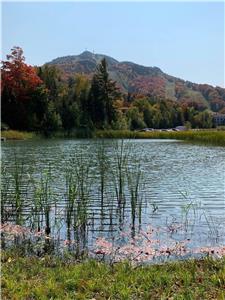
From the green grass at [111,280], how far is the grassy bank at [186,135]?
1243 inches

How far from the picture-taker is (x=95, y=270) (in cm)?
543

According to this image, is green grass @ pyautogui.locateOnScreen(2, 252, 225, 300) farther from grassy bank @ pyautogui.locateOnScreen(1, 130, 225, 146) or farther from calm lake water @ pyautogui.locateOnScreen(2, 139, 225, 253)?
grassy bank @ pyautogui.locateOnScreen(1, 130, 225, 146)

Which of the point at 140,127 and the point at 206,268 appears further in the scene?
the point at 140,127

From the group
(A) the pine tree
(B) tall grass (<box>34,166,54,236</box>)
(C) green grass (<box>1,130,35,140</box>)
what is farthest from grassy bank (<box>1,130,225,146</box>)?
(B) tall grass (<box>34,166,54,236</box>)

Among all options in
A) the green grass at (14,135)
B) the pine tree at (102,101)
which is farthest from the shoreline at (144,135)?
the pine tree at (102,101)

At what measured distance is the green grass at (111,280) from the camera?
4.55m

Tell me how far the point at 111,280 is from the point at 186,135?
4386 cm

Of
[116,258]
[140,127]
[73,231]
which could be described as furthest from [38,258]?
[140,127]

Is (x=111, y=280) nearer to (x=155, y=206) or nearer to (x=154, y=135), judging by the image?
(x=155, y=206)

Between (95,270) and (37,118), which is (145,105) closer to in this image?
(37,118)

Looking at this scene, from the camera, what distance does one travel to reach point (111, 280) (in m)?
5.04

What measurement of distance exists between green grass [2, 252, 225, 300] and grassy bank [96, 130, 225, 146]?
31566 millimetres

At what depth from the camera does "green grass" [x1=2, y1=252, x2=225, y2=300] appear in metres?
4.55

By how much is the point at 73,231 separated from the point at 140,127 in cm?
6715
